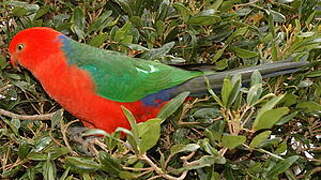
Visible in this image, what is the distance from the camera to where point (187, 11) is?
1.26 metres

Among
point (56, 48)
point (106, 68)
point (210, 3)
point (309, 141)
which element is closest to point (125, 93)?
point (106, 68)

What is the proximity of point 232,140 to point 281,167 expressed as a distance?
0.30m

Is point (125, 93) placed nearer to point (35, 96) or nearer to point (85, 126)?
point (85, 126)

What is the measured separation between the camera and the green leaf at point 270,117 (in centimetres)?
89

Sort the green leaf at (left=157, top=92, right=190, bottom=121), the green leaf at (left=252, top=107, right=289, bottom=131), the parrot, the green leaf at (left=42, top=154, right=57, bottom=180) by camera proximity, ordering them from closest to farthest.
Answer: the green leaf at (left=252, top=107, right=289, bottom=131)
the green leaf at (left=157, top=92, right=190, bottom=121)
the green leaf at (left=42, top=154, right=57, bottom=180)
the parrot

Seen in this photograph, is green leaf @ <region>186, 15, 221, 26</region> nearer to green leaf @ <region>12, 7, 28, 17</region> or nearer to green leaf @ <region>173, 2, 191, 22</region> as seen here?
green leaf @ <region>173, 2, 191, 22</region>

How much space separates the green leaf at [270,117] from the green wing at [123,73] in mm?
358

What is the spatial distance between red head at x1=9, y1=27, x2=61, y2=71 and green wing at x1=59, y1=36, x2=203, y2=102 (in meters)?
0.04

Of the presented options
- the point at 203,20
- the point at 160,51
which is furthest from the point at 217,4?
Result: the point at 160,51

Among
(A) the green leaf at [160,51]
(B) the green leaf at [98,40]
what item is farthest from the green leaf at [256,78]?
(B) the green leaf at [98,40]

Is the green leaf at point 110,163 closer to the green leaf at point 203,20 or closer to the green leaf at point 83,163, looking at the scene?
the green leaf at point 83,163

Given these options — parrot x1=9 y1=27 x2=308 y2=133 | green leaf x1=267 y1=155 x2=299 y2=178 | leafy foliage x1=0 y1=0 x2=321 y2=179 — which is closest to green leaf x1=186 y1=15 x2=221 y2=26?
leafy foliage x1=0 y1=0 x2=321 y2=179

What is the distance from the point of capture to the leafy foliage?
118 centimetres

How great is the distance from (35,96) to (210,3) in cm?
52
